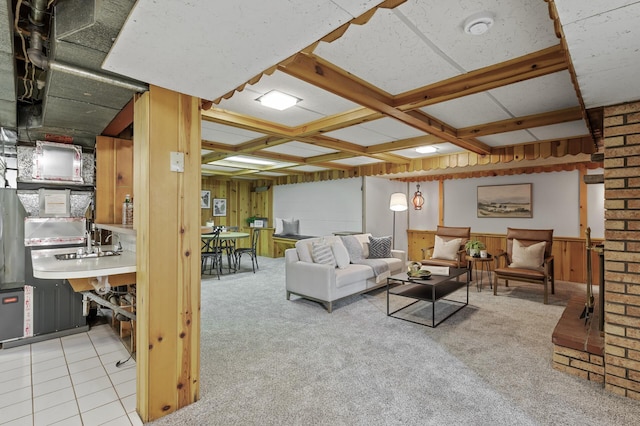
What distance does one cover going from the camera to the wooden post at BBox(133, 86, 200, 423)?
71.5 inches

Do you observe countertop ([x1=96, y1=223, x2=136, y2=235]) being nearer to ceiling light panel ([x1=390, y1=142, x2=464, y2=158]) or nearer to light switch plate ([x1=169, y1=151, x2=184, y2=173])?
light switch plate ([x1=169, y1=151, x2=184, y2=173])

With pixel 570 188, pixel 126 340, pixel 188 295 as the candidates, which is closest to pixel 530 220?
pixel 570 188

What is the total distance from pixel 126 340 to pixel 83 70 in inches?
93.9

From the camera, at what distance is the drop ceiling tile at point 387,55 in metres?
1.70

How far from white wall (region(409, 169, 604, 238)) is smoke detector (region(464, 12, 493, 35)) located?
16.7 feet

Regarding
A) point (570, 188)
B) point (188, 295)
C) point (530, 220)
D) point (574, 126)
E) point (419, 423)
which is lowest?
point (419, 423)

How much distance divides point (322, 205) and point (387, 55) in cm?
567

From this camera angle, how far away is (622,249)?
2.02m

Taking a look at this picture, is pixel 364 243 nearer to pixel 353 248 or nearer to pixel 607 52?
pixel 353 248

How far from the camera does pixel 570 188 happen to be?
545 cm

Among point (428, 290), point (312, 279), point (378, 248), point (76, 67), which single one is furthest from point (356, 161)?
point (76, 67)

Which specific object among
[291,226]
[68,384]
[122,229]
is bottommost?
[68,384]

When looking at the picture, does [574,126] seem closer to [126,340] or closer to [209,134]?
[209,134]

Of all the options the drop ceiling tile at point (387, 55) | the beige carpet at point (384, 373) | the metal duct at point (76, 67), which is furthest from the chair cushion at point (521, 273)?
the metal duct at point (76, 67)
